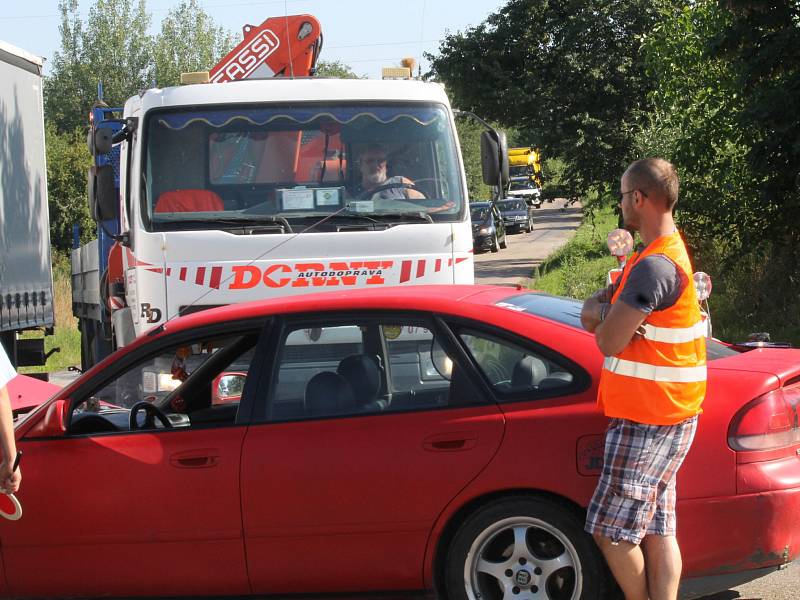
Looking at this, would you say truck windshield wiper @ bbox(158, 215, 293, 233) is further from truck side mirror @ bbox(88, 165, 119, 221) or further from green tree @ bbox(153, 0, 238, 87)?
green tree @ bbox(153, 0, 238, 87)

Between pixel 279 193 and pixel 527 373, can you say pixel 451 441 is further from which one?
pixel 279 193

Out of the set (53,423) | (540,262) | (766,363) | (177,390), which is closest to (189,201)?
(177,390)

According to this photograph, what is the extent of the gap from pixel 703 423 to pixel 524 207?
2031 inches

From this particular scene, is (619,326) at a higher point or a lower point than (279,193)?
lower

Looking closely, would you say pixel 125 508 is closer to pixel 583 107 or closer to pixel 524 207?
pixel 583 107

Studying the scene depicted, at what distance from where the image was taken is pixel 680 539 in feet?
14.2

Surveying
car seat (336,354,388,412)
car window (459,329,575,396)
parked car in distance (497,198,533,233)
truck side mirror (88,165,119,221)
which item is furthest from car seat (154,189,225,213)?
parked car in distance (497,198,533,233)

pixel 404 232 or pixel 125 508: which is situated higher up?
pixel 404 232

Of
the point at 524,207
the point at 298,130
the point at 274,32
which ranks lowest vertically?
the point at 524,207

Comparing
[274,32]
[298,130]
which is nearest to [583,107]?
[274,32]

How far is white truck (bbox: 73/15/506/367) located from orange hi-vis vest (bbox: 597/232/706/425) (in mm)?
4183

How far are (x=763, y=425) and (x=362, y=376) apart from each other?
159 centimetres

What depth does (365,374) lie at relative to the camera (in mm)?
4762

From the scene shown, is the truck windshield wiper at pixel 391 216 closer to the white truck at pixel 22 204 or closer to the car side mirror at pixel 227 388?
the car side mirror at pixel 227 388
